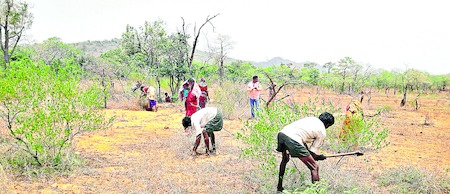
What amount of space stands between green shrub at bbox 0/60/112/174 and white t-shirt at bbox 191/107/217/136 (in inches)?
63.9

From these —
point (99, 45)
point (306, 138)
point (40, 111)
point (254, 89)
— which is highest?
point (99, 45)

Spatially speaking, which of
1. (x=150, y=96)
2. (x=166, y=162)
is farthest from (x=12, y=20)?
(x=166, y=162)

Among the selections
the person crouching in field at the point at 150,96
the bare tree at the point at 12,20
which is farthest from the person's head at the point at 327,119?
the bare tree at the point at 12,20

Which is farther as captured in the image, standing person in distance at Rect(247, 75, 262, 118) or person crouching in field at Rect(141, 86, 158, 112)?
person crouching in field at Rect(141, 86, 158, 112)

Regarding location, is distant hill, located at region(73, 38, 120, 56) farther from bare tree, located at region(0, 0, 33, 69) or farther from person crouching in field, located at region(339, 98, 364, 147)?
person crouching in field, located at region(339, 98, 364, 147)

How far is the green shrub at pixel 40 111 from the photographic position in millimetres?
5297

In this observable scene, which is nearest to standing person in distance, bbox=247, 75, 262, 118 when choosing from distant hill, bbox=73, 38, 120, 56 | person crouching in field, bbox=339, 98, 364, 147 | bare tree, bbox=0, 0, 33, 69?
person crouching in field, bbox=339, 98, 364, 147

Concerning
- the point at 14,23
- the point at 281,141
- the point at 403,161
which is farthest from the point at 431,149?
the point at 14,23

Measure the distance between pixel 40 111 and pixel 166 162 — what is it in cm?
220

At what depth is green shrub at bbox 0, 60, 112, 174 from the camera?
17.4ft

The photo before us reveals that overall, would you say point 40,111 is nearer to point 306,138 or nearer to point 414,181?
point 306,138

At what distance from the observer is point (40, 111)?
530cm

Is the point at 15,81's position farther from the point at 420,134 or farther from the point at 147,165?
the point at 420,134

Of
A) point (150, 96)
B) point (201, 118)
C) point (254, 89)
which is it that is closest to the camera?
point (201, 118)
